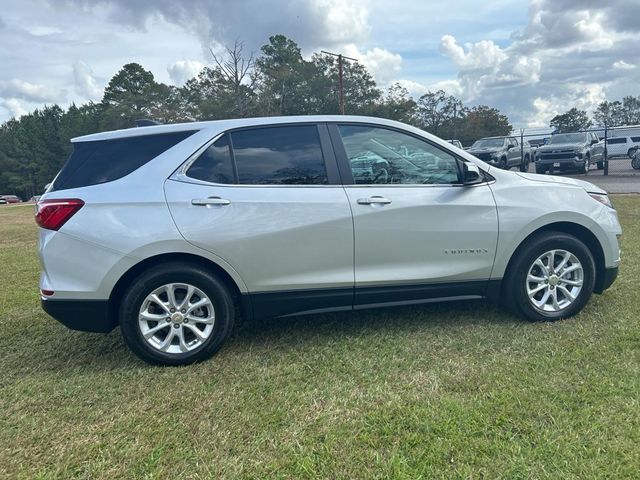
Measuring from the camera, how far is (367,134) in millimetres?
3711

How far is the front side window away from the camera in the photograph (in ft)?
11.9

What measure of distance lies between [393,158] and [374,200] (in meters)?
0.43

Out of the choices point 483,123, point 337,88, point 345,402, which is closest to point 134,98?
point 337,88

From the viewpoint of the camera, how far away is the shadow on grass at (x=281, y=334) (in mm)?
3512

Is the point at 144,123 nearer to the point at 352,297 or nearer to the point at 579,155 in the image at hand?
the point at 352,297

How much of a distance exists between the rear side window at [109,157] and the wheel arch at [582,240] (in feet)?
8.94

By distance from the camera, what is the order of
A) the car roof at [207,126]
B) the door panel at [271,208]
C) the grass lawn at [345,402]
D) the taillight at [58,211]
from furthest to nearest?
the car roof at [207,126] → the door panel at [271,208] → the taillight at [58,211] → the grass lawn at [345,402]

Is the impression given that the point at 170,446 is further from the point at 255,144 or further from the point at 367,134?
the point at 367,134

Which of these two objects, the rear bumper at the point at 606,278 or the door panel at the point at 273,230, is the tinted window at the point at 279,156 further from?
the rear bumper at the point at 606,278

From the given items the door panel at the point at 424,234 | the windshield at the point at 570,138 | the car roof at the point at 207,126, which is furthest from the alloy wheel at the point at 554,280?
the windshield at the point at 570,138

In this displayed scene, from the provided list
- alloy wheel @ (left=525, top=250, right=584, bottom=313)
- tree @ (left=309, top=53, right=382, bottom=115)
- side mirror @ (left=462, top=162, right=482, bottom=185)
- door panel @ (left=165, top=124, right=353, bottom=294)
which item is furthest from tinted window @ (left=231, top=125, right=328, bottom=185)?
tree @ (left=309, top=53, right=382, bottom=115)

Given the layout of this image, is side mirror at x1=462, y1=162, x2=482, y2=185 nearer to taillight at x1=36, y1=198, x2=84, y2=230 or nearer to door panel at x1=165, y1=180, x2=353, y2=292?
door panel at x1=165, y1=180, x2=353, y2=292

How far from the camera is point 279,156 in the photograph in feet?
11.6

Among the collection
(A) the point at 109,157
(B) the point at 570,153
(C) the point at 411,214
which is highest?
(A) the point at 109,157
